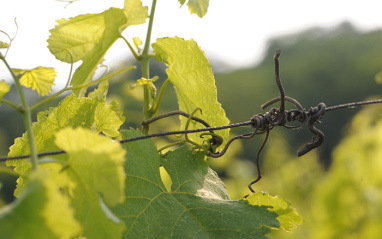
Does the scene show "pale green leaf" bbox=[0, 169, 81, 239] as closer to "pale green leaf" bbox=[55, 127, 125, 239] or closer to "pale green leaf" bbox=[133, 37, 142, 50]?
"pale green leaf" bbox=[55, 127, 125, 239]

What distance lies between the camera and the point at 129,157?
3.31 feet

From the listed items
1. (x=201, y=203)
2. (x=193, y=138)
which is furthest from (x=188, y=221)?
(x=193, y=138)

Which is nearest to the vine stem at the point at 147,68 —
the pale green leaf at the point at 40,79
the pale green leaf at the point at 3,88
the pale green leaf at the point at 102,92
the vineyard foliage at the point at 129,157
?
the vineyard foliage at the point at 129,157

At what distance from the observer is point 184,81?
123cm

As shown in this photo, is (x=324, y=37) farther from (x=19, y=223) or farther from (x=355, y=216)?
(x=19, y=223)

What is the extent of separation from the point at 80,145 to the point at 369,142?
801 cm

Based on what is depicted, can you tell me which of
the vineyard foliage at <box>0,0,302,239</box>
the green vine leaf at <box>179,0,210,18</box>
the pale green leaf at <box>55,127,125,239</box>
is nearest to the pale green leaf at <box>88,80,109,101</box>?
the vineyard foliage at <box>0,0,302,239</box>

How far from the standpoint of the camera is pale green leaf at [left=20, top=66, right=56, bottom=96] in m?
0.97

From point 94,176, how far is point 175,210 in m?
0.40

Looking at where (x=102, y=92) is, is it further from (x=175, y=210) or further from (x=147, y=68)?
(x=175, y=210)

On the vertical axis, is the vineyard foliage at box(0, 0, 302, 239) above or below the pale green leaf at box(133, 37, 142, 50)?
below

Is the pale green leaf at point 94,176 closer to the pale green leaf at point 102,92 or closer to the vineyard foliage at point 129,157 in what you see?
the vineyard foliage at point 129,157

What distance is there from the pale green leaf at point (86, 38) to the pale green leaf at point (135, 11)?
3 centimetres

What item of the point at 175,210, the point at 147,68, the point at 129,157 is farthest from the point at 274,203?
the point at 147,68
